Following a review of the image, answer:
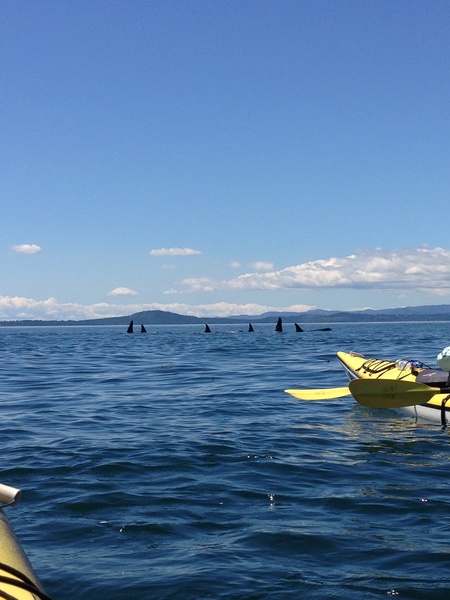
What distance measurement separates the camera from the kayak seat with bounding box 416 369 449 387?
1326cm

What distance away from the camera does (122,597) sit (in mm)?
5188

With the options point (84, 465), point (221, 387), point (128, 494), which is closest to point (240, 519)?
A: point (128, 494)

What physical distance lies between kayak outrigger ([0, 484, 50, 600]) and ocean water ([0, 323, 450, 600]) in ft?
3.35

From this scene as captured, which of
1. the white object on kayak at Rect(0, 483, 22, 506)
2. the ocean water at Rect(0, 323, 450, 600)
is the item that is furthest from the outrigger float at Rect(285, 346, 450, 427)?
the white object on kayak at Rect(0, 483, 22, 506)

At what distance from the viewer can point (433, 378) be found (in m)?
13.4

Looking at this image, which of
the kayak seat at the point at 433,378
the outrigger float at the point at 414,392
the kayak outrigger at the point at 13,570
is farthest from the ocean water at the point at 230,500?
the kayak outrigger at the point at 13,570

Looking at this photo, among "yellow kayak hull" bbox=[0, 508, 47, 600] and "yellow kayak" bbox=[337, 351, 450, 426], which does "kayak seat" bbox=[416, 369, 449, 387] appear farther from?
"yellow kayak hull" bbox=[0, 508, 47, 600]

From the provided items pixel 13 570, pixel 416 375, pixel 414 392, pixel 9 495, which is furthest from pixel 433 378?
pixel 13 570

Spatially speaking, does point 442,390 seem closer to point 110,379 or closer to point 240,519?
point 240,519

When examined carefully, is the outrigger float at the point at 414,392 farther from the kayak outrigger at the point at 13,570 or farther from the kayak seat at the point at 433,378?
the kayak outrigger at the point at 13,570

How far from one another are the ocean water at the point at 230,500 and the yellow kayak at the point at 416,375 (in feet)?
1.24

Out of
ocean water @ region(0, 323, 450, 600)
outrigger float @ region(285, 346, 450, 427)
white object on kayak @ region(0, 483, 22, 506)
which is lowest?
ocean water @ region(0, 323, 450, 600)

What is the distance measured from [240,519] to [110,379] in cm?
1632

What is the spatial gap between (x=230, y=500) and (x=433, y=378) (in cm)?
721
